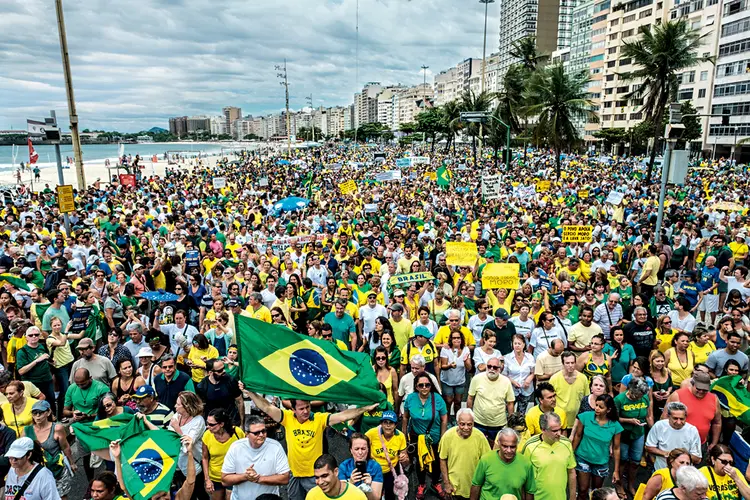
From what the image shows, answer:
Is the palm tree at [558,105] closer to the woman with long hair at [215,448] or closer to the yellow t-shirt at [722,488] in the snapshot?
the yellow t-shirt at [722,488]

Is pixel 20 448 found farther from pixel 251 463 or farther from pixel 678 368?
pixel 678 368

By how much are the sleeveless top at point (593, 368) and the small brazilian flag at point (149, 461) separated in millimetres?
4527

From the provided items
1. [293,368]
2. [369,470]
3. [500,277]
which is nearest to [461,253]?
[500,277]

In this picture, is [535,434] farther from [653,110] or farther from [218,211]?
[653,110]

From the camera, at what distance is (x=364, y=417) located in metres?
5.23

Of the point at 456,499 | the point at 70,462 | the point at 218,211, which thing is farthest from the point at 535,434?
the point at 218,211

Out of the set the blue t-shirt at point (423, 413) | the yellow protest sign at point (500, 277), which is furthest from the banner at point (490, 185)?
the blue t-shirt at point (423, 413)

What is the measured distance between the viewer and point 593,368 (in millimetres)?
6012

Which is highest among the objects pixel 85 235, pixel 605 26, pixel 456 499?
pixel 605 26

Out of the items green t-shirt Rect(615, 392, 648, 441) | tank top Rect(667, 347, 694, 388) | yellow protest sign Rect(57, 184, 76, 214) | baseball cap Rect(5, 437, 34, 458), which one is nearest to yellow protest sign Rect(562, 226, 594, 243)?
tank top Rect(667, 347, 694, 388)

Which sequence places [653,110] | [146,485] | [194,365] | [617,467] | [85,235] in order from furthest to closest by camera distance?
[653,110] < [85,235] < [194,365] < [617,467] < [146,485]

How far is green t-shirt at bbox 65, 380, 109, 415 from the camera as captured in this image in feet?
17.7

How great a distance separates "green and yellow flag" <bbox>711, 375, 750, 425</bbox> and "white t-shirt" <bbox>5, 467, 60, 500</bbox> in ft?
21.3

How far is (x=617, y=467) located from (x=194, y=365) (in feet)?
16.0
